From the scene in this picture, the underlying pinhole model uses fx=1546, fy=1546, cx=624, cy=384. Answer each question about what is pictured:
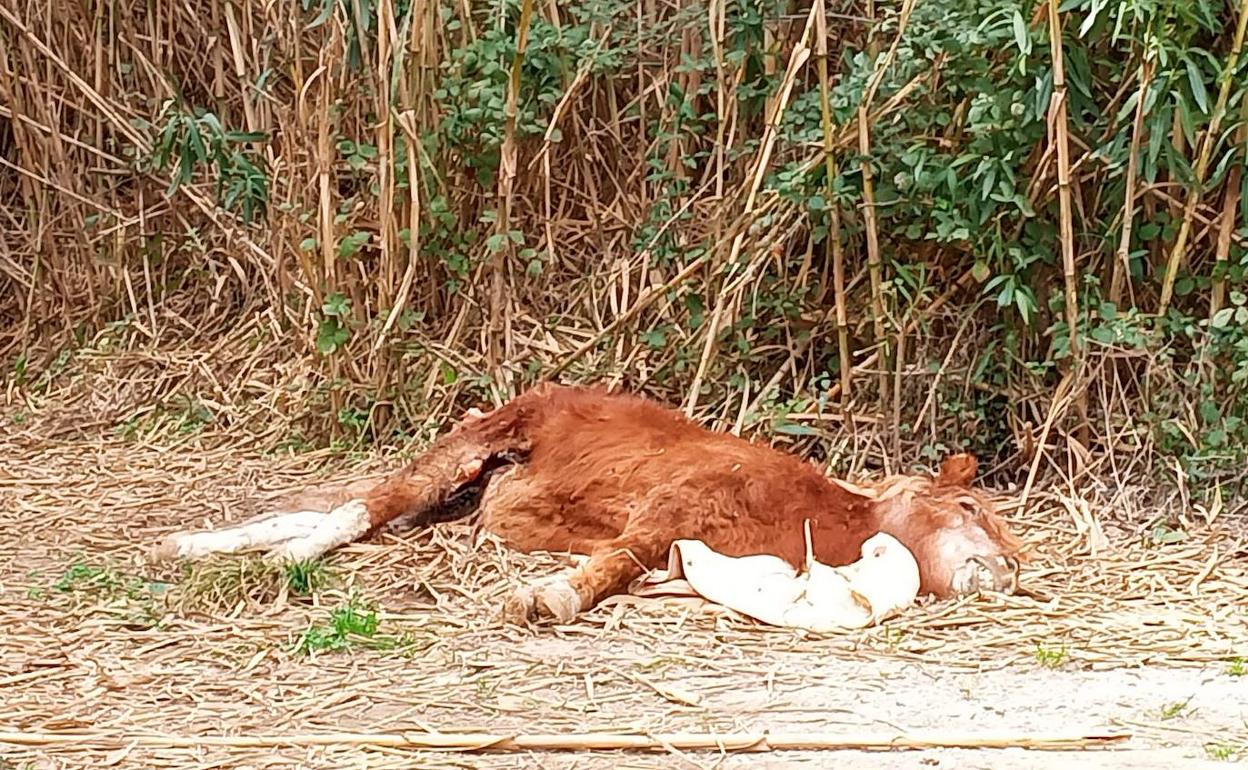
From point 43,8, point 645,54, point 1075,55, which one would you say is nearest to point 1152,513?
point 1075,55

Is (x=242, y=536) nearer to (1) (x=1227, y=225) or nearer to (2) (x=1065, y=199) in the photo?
(2) (x=1065, y=199)

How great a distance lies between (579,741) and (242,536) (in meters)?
1.66

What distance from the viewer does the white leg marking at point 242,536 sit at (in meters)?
3.73

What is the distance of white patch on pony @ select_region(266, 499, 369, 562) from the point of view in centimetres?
376

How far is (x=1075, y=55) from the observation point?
159 inches

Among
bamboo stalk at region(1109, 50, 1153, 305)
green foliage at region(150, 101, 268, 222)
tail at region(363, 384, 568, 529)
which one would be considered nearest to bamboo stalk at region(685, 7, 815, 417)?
tail at region(363, 384, 568, 529)

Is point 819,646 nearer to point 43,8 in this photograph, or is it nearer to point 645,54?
point 645,54

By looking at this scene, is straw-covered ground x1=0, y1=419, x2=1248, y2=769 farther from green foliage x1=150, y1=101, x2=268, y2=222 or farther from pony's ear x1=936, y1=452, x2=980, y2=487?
green foliage x1=150, y1=101, x2=268, y2=222

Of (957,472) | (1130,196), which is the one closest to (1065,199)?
(1130,196)

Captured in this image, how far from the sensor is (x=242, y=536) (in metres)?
3.85

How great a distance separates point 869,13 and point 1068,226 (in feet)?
3.08

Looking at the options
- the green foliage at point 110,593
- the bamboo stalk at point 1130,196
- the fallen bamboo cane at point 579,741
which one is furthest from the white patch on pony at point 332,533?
the bamboo stalk at point 1130,196

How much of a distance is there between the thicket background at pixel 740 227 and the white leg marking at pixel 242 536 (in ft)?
3.00

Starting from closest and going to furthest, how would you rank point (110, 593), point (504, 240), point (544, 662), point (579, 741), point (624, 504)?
1. point (579, 741)
2. point (544, 662)
3. point (110, 593)
4. point (624, 504)
5. point (504, 240)
